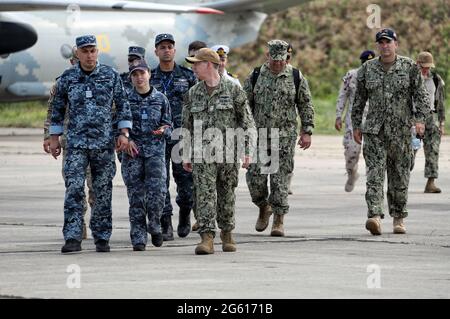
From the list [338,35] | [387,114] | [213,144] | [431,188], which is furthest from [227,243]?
[338,35]

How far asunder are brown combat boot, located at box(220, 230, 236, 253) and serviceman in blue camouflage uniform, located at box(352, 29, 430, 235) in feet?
6.42

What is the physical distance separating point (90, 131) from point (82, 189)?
53 centimetres

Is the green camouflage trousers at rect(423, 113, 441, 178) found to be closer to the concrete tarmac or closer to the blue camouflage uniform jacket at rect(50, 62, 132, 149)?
the concrete tarmac

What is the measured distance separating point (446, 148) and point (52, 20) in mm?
11317

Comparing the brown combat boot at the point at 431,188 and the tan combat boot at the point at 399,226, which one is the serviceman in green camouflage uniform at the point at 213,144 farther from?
the brown combat boot at the point at 431,188

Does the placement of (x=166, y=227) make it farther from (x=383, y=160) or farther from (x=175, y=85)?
(x=383, y=160)

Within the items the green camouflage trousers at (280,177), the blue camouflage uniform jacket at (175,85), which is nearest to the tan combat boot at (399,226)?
the green camouflage trousers at (280,177)

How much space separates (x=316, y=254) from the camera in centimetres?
1244

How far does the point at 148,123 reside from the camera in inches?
520

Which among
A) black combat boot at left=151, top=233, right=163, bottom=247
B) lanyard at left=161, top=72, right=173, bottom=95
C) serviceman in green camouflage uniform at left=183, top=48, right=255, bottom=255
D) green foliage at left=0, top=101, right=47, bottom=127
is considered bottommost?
black combat boot at left=151, top=233, right=163, bottom=247

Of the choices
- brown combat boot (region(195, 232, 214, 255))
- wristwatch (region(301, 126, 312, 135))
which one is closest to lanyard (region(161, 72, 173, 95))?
wristwatch (region(301, 126, 312, 135))

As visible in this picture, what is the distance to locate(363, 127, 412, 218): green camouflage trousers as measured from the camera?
1428 centimetres

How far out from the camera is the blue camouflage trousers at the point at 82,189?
12.7 meters

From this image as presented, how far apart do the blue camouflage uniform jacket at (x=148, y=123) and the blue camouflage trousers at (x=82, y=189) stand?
1.34 ft
